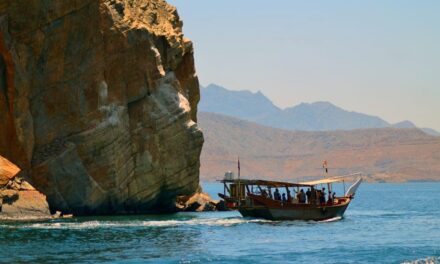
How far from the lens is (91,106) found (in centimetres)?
7350

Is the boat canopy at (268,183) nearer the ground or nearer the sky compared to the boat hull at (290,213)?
nearer the sky

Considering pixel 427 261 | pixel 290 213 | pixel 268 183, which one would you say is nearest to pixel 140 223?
pixel 268 183

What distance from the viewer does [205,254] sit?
156 feet

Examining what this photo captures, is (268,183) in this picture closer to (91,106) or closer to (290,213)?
(290,213)

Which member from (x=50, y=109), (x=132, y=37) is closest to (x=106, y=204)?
(x=50, y=109)

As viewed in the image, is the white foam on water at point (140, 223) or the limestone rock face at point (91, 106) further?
the limestone rock face at point (91, 106)

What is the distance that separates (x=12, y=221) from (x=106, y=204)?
11896 mm

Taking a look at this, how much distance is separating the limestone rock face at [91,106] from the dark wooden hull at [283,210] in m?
11.0

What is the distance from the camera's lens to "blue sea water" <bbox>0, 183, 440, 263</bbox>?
46156mm

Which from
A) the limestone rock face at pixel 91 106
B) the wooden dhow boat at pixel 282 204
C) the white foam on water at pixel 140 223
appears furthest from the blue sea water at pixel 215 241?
the limestone rock face at pixel 91 106

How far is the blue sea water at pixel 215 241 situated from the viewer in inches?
1817

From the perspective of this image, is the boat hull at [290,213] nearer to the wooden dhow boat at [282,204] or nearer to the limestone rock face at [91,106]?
the wooden dhow boat at [282,204]

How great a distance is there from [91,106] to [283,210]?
17.6 metres

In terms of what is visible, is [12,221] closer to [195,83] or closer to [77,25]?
[77,25]
